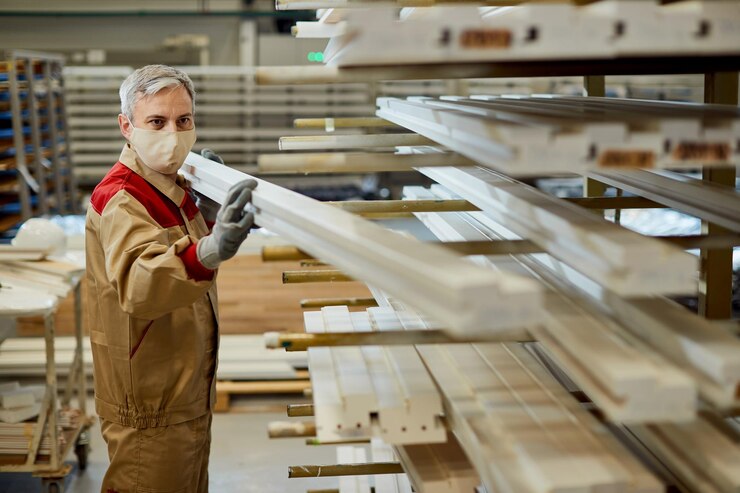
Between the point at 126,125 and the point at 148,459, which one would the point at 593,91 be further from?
the point at 148,459

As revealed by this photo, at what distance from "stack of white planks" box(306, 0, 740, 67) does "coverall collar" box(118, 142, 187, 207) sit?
1705 millimetres

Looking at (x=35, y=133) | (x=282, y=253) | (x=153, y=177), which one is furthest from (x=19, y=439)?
(x=35, y=133)

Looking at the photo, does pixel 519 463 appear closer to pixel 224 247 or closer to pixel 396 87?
pixel 224 247

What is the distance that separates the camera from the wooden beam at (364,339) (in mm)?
2066

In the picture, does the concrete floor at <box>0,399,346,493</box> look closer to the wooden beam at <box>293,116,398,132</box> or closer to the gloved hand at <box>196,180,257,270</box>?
the wooden beam at <box>293,116,398,132</box>

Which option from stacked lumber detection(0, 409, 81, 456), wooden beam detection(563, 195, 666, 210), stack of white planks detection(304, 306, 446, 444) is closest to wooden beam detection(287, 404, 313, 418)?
stack of white planks detection(304, 306, 446, 444)

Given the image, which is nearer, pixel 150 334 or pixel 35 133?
pixel 150 334

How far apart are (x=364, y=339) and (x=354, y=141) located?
1.21 meters

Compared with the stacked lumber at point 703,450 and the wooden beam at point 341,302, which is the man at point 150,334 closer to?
the wooden beam at point 341,302

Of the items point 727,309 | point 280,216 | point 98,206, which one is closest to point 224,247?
point 280,216

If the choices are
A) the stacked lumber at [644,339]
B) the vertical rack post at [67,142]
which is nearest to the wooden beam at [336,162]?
the stacked lumber at [644,339]

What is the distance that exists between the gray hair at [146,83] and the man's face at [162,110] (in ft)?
0.06

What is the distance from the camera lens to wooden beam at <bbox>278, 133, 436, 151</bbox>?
3.16m

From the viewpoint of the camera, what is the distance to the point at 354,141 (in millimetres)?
3123
